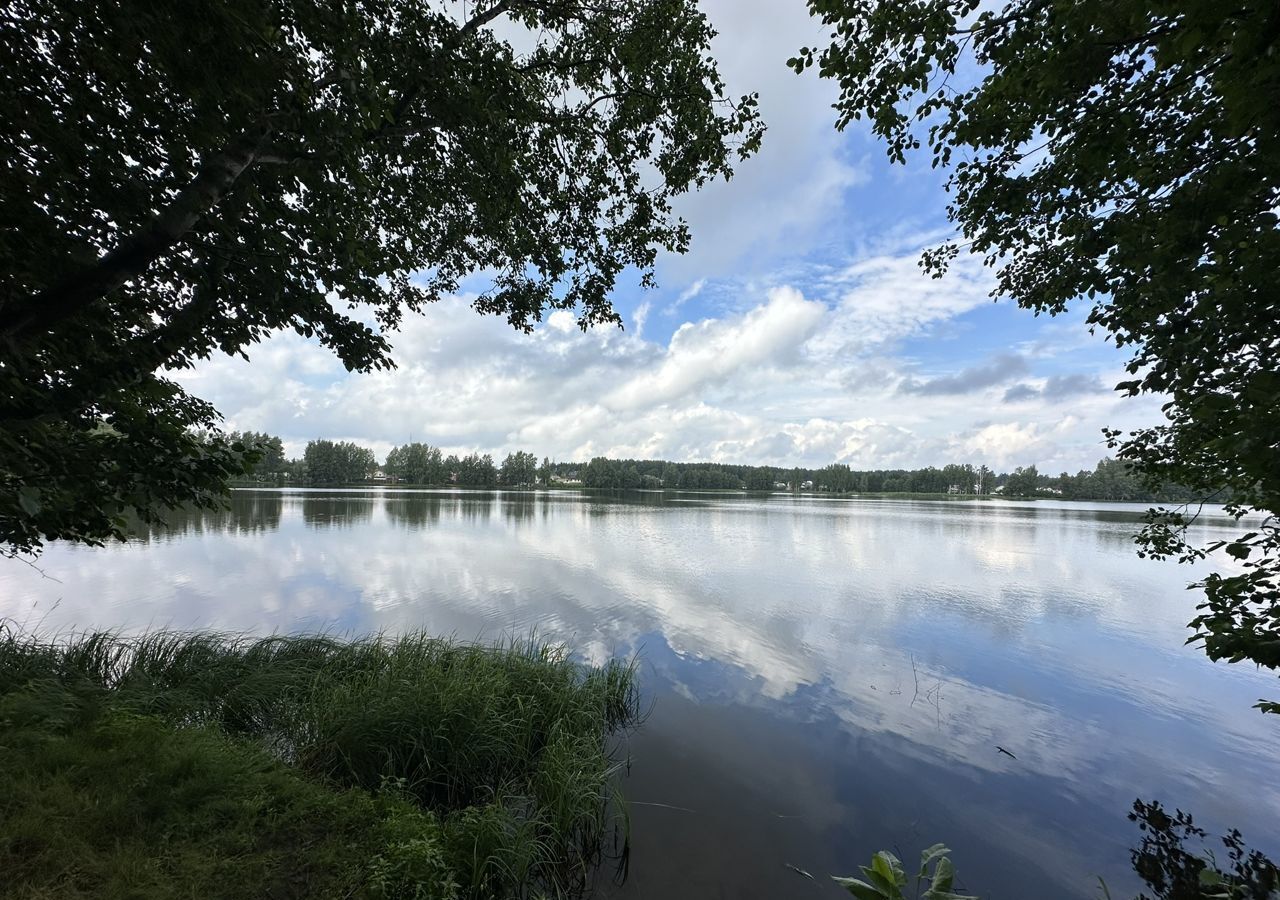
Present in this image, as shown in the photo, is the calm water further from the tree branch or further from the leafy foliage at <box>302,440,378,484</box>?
the leafy foliage at <box>302,440,378,484</box>

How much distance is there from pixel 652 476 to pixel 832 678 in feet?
438

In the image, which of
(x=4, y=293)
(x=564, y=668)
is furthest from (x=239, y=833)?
(x=564, y=668)

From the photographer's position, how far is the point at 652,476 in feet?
469

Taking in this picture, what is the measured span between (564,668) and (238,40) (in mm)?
7963

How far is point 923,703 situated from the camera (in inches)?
340

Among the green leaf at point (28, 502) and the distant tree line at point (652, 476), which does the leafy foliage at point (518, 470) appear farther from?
the green leaf at point (28, 502)

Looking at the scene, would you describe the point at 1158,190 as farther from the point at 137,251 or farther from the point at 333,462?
the point at 333,462

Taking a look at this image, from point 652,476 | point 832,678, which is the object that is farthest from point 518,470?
point 832,678

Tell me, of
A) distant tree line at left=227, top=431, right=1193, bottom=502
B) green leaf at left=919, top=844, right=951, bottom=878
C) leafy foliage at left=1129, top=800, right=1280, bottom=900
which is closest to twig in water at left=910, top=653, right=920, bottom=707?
leafy foliage at left=1129, top=800, right=1280, bottom=900

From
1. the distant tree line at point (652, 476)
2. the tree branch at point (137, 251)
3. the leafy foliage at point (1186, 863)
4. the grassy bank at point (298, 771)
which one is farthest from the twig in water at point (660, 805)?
the distant tree line at point (652, 476)

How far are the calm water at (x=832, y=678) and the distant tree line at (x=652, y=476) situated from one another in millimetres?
96096

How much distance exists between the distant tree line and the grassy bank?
108 m

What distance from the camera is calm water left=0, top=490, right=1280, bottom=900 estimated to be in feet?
17.7

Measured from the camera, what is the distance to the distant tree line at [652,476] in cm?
10481
